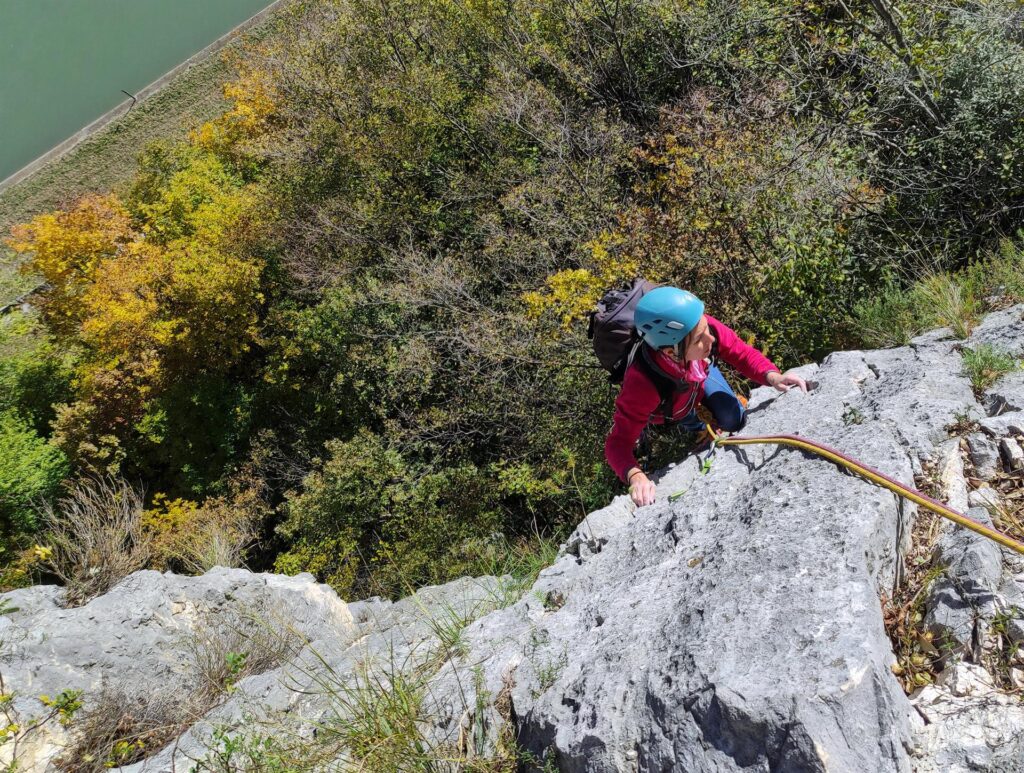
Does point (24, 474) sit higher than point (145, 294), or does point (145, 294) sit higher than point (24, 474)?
point (145, 294)

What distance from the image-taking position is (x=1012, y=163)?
5.14 metres

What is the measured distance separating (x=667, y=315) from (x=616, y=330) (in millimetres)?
492

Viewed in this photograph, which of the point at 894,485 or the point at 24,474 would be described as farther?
the point at 24,474

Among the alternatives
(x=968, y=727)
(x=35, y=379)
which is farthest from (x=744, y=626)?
(x=35, y=379)

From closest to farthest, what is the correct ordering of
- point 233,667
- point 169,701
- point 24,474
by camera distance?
point 233,667
point 169,701
point 24,474

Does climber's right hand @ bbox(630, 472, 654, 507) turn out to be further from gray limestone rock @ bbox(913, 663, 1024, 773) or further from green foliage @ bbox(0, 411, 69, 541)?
green foliage @ bbox(0, 411, 69, 541)

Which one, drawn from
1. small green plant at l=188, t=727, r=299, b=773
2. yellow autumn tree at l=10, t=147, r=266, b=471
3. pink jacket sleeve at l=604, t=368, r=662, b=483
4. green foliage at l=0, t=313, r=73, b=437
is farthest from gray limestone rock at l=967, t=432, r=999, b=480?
green foliage at l=0, t=313, r=73, b=437

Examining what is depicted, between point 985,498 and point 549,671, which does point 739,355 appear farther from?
point 549,671

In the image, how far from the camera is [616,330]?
363cm

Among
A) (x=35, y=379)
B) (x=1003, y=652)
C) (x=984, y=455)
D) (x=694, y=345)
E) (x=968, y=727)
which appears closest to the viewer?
(x=968, y=727)

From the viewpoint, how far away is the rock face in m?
1.96

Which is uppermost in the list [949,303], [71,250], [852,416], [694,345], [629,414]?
[71,250]

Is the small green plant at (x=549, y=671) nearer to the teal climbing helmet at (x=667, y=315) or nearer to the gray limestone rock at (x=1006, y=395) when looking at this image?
the teal climbing helmet at (x=667, y=315)

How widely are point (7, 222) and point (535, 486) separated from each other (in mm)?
26270
